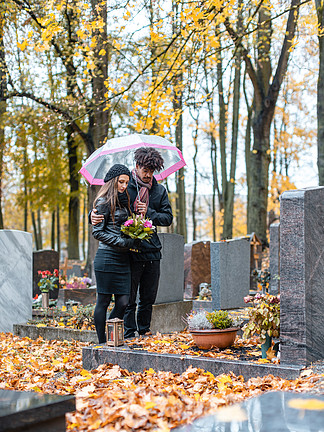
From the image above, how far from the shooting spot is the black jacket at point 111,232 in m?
5.95

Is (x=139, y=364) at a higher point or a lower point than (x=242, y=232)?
lower

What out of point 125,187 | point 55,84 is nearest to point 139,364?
point 125,187

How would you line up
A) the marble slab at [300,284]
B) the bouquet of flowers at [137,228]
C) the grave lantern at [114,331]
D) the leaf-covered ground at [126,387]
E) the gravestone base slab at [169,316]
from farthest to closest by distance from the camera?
the gravestone base slab at [169,316] → the bouquet of flowers at [137,228] → the grave lantern at [114,331] → the marble slab at [300,284] → the leaf-covered ground at [126,387]

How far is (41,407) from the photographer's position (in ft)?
9.14

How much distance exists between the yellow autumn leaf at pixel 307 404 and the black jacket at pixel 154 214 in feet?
11.3

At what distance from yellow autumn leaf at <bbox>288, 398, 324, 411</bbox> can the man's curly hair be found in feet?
12.4

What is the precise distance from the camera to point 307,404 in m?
3.04

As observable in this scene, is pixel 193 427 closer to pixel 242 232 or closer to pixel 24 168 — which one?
pixel 24 168

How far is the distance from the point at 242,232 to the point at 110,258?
30.2 meters

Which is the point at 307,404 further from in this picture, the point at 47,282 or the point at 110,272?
the point at 47,282

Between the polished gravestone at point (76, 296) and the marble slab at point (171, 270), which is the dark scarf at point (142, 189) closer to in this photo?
the marble slab at point (171, 270)

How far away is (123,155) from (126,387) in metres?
3.86

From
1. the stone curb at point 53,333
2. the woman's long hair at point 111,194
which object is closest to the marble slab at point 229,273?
the stone curb at point 53,333

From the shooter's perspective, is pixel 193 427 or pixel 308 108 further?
pixel 308 108
